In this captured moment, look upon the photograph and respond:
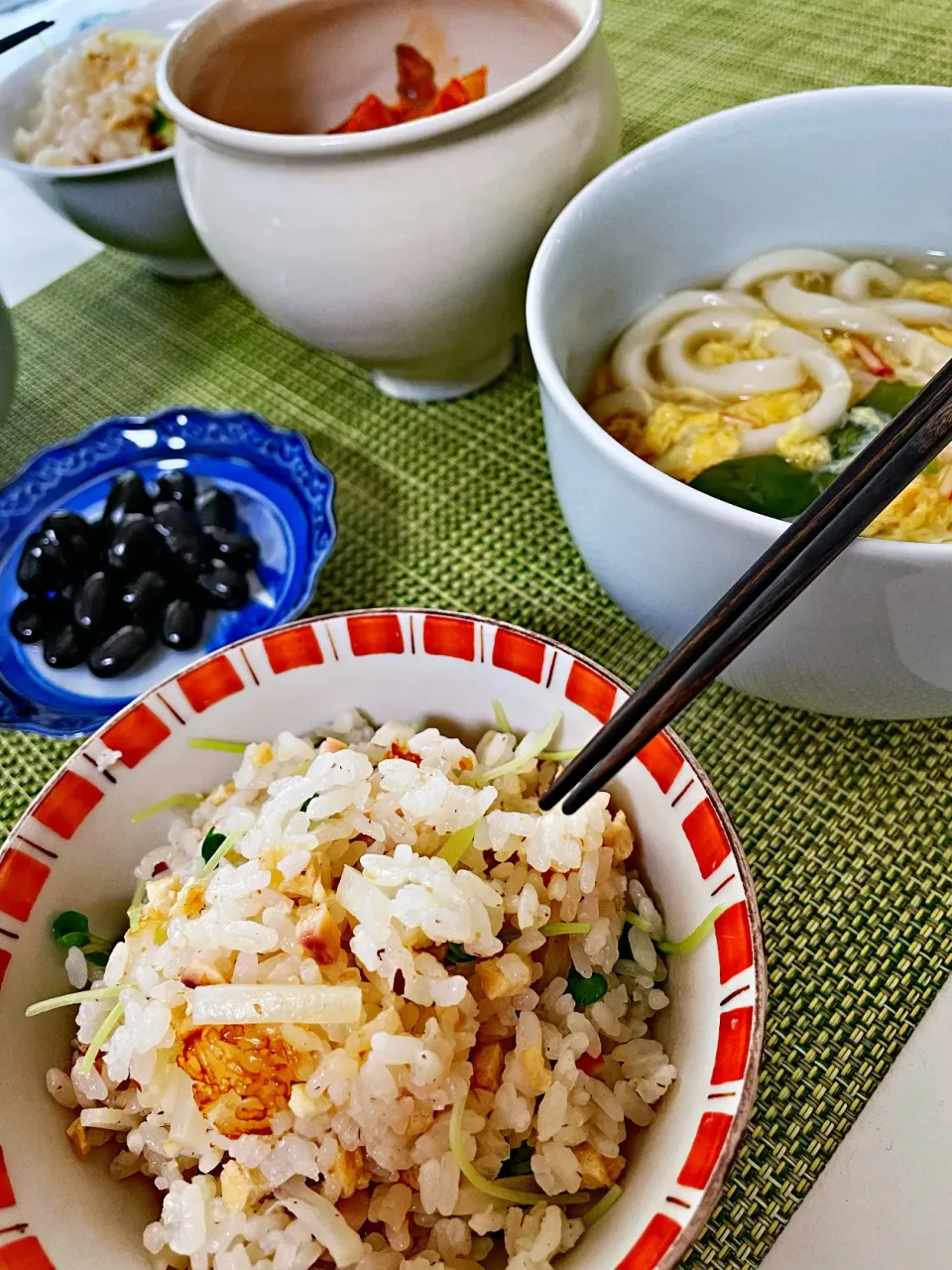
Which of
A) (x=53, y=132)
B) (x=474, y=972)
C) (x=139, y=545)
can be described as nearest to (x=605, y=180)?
(x=139, y=545)

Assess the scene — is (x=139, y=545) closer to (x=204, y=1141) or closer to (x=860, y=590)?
(x=204, y=1141)

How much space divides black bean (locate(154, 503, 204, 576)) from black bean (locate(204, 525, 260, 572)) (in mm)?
15

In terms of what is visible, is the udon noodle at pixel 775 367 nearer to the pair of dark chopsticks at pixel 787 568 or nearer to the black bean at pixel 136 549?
the pair of dark chopsticks at pixel 787 568

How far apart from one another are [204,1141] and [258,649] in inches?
Result: 16.3

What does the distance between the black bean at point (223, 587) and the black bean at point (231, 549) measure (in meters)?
0.01

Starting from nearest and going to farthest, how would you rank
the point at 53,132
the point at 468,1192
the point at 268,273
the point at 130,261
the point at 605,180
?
the point at 468,1192 < the point at 605,180 < the point at 268,273 < the point at 53,132 < the point at 130,261

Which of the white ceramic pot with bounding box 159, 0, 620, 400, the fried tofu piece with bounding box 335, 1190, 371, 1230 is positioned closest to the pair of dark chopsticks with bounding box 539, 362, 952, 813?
the fried tofu piece with bounding box 335, 1190, 371, 1230

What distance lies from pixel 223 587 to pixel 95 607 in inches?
5.8

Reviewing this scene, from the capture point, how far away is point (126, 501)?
1.23 meters

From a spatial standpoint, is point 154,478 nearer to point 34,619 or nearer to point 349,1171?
point 34,619

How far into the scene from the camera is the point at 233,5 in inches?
49.7

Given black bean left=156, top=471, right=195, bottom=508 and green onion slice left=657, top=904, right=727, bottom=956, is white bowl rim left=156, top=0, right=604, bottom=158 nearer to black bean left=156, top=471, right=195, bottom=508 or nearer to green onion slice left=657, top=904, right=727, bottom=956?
black bean left=156, top=471, right=195, bottom=508

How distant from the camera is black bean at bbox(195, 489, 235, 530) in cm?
123

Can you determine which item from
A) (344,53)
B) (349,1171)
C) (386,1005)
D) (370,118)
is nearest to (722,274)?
(370,118)
